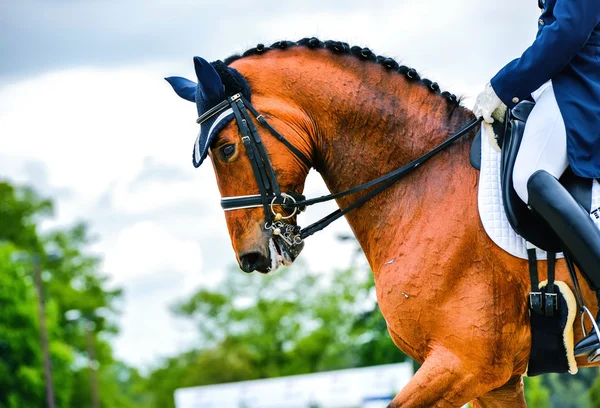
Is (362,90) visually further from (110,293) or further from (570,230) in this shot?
(110,293)

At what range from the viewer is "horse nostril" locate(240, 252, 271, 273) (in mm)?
5309

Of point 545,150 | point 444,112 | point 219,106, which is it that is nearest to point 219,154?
point 219,106

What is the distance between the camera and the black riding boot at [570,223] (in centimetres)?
471

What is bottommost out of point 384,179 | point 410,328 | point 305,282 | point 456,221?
point 410,328

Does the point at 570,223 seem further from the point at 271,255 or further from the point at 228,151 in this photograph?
the point at 228,151

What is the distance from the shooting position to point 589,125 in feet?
16.0

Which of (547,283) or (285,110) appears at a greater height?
(285,110)

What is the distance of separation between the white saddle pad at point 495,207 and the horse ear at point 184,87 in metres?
2.03

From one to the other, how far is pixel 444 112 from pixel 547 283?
4.37ft

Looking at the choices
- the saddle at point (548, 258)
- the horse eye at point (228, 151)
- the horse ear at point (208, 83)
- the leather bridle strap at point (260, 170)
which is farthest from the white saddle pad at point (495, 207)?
the horse ear at point (208, 83)

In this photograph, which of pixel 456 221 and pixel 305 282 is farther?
pixel 305 282

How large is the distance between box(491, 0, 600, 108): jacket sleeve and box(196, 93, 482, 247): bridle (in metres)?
0.46

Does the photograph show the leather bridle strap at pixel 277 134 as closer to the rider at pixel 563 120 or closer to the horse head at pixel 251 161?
the horse head at pixel 251 161

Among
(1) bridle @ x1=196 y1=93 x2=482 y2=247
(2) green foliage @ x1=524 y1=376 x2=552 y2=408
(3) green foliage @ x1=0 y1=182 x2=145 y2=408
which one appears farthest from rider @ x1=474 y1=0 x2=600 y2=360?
(3) green foliage @ x1=0 y1=182 x2=145 y2=408
